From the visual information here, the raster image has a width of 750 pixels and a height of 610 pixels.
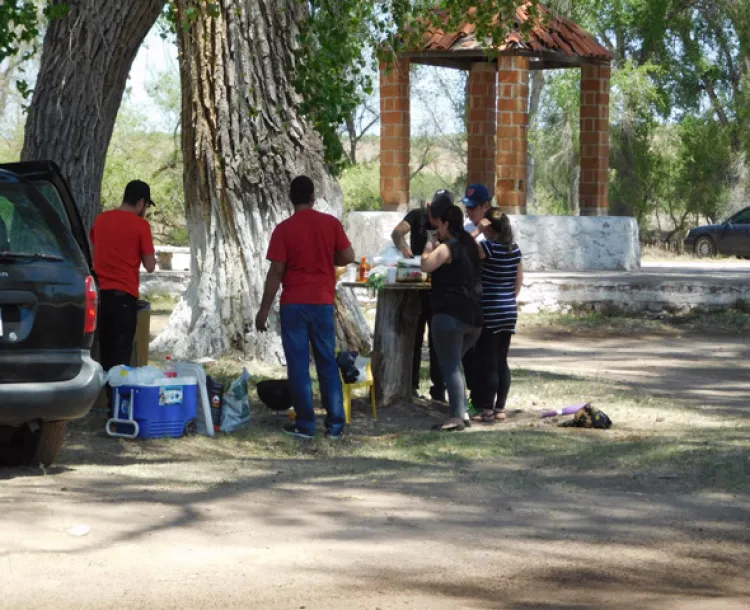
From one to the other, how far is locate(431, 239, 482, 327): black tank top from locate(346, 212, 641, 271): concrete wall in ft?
42.7

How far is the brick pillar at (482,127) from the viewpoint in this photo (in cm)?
2533

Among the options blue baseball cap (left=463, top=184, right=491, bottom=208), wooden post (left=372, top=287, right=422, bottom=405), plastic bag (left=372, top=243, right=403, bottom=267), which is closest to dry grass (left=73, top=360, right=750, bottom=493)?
wooden post (left=372, top=287, right=422, bottom=405)

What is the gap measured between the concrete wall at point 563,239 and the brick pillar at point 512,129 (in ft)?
1.54

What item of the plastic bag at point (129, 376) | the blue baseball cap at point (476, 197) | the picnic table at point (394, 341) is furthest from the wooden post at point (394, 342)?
the plastic bag at point (129, 376)

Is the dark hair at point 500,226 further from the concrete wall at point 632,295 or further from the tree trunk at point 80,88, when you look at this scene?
the concrete wall at point 632,295

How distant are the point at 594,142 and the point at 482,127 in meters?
2.17

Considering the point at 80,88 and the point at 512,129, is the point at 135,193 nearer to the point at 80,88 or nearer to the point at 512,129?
the point at 80,88

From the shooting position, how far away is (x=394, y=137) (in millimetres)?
23656

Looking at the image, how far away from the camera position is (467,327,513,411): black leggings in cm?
1047

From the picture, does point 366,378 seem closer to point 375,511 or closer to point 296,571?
point 375,511

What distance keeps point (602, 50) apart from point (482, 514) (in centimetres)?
1797

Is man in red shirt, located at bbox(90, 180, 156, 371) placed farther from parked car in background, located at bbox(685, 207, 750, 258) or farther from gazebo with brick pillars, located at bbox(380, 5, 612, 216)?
parked car in background, located at bbox(685, 207, 750, 258)

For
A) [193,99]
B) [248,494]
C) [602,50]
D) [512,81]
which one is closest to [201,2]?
[193,99]

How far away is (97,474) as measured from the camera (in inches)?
311
